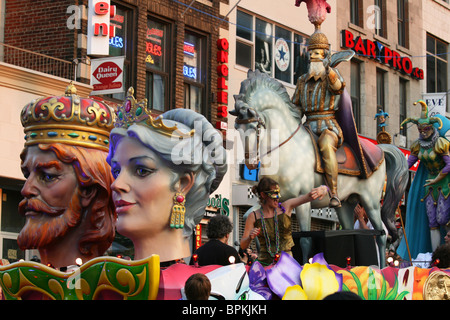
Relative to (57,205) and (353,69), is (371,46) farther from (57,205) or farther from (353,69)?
(57,205)

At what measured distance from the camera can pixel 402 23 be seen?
2744 centimetres

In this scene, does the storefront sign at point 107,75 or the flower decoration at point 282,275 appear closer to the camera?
the flower decoration at point 282,275

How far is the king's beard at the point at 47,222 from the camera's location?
6.30 metres

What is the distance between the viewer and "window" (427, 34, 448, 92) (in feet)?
93.6

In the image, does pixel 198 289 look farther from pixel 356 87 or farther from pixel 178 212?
pixel 356 87

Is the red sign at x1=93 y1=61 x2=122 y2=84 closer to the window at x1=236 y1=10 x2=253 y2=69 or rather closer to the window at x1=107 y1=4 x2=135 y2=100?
the window at x1=107 y1=4 x2=135 y2=100

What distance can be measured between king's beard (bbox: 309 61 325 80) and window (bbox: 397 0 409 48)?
63.0 feet

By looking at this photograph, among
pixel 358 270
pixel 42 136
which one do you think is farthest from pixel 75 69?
pixel 358 270

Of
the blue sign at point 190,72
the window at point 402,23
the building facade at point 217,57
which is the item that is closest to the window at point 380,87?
the building facade at point 217,57

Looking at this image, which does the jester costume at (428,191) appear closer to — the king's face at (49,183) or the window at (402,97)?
the king's face at (49,183)

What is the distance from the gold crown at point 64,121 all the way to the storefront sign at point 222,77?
509 inches

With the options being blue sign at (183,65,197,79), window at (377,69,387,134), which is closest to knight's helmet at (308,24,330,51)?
blue sign at (183,65,197,79)

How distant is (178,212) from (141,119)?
0.68 m

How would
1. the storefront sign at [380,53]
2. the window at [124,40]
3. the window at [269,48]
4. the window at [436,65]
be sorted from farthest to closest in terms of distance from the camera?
1. the window at [436,65]
2. the storefront sign at [380,53]
3. the window at [269,48]
4. the window at [124,40]
